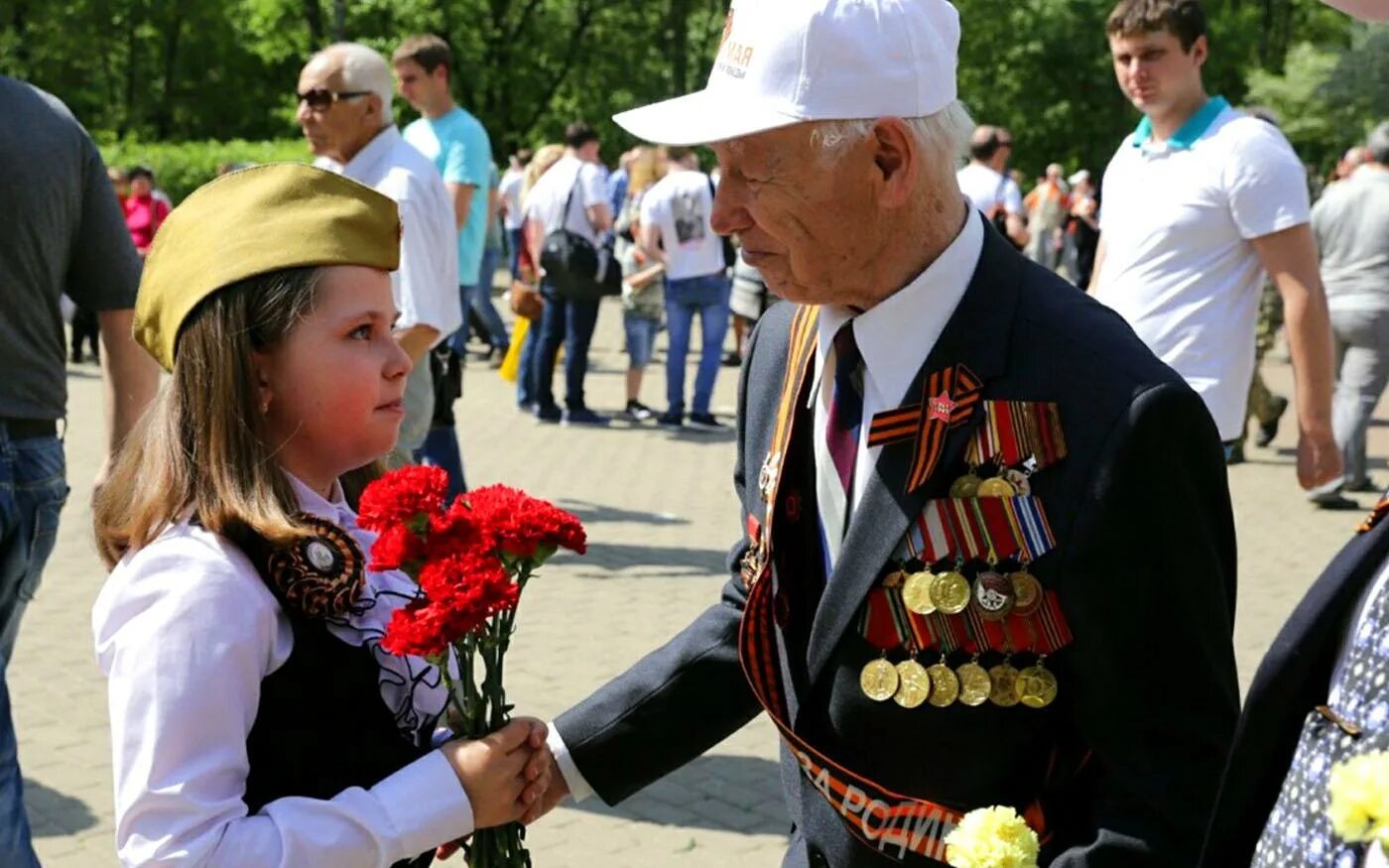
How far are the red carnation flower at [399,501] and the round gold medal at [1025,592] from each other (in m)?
0.72

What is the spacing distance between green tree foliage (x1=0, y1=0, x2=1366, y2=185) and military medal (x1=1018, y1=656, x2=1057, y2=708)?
31.3 meters

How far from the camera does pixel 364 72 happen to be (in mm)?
6145

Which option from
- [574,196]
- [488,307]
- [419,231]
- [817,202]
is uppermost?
[817,202]

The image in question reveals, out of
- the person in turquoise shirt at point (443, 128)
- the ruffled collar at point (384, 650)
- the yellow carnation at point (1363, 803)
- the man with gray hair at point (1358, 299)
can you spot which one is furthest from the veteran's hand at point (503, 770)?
the man with gray hair at point (1358, 299)

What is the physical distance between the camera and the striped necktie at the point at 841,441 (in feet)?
7.67

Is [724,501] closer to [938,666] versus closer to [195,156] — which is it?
[938,666]

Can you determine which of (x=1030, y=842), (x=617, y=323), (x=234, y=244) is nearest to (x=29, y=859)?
(x=234, y=244)

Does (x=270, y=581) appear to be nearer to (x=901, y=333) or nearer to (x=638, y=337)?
(x=901, y=333)

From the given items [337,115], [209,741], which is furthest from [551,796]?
[337,115]

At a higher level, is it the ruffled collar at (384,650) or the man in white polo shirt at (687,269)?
the ruffled collar at (384,650)

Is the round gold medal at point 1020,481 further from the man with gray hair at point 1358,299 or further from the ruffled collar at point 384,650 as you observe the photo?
the man with gray hair at point 1358,299

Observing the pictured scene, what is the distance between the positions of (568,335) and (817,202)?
994 cm

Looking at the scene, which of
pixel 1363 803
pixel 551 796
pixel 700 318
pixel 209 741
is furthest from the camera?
pixel 700 318

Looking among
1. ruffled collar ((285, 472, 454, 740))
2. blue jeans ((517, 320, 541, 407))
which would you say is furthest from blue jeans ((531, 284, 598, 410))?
ruffled collar ((285, 472, 454, 740))
